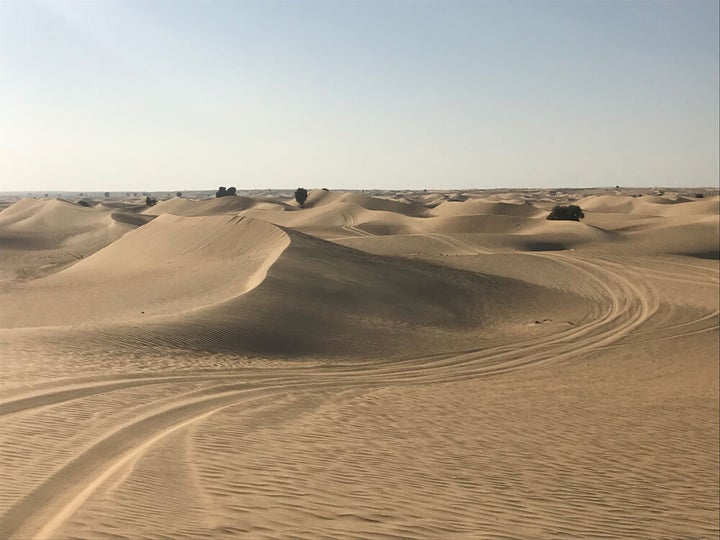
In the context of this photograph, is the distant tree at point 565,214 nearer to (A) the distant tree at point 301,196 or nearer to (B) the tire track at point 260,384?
(B) the tire track at point 260,384

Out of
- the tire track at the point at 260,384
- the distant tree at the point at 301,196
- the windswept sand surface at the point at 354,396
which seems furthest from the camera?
the distant tree at the point at 301,196

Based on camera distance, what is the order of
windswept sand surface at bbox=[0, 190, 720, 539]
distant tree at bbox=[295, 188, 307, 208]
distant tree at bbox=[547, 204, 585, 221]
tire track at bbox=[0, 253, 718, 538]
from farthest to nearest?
distant tree at bbox=[295, 188, 307, 208]
distant tree at bbox=[547, 204, 585, 221]
windswept sand surface at bbox=[0, 190, 720, 539]
tire track at bbox=[0, 253, 718, 538]

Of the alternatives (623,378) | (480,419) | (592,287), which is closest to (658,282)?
(592,287)

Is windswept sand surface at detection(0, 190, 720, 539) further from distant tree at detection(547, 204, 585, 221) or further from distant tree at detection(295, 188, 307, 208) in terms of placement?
distant tree at detection(295, 188, 307, 208)

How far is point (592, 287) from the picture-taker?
1145 inches

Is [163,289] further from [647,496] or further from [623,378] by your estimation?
[647,496]

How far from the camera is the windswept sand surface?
6.90 meters

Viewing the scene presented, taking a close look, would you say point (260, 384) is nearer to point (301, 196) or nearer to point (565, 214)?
point (565, 214)

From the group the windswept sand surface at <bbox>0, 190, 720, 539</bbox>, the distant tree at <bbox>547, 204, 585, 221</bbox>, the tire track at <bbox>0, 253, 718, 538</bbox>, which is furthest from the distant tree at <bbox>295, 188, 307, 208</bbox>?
the tire track at <bbox>0, 253, 718, 538</bbox>

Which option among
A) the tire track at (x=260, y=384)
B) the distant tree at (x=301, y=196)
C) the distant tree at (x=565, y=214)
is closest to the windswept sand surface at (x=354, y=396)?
the tire track at (x=260, y=384)

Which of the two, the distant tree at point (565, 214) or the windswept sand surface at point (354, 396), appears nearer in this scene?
the windswept sand surface at point (354, 396)

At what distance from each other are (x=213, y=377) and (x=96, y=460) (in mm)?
5677

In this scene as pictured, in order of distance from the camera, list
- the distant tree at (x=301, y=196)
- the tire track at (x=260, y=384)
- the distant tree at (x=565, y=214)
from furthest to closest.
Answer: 1. the distant tree at (x=301, y=196)
2. the distant tree at (x=565, y=214)
3. the tire track at (x=260, y=384)

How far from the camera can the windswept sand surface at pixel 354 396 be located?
690cm
